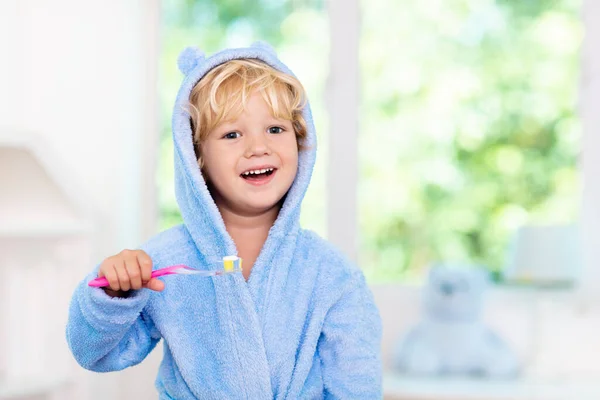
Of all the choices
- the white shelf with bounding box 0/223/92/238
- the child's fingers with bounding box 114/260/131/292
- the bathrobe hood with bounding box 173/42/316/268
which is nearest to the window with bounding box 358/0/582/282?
the white shelf with bounding box 0/223/92/238

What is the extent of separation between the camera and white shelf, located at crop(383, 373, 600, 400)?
2113 millimetres

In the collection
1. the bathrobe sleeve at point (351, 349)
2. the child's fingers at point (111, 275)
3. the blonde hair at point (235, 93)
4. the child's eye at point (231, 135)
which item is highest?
the blonde hair at point (235, 93)

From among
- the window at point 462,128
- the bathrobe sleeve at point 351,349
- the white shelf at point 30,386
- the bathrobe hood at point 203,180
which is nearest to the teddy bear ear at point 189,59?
the bathrobe hood at point 203,180

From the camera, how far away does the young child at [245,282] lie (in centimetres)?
116

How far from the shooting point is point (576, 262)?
8.00 feet

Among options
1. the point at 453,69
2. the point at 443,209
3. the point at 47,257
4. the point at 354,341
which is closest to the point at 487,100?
the point at 453,69

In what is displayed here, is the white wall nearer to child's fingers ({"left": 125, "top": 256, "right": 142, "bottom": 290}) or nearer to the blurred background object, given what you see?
the blurred background object

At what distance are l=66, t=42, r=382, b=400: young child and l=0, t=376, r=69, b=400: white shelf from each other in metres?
0.79

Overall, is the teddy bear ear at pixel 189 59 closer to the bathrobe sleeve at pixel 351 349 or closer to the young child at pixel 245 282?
the young child at pixel 245 282

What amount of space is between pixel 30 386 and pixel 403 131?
1.41 m

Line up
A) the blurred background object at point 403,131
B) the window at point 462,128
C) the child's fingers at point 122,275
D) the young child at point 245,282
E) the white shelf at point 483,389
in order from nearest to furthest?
the child's fingers at point 122,275 → the young child at point 245,282 → the white shelf at point 483,389 → the blurred background object at point 403,131 → the window at point 462,128

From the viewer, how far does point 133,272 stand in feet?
3.45

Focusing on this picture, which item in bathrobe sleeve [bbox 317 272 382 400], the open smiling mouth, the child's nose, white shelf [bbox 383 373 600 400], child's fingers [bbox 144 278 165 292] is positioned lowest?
white shelf [bbox 383 373 600 400]

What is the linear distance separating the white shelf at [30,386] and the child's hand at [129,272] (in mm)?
952
